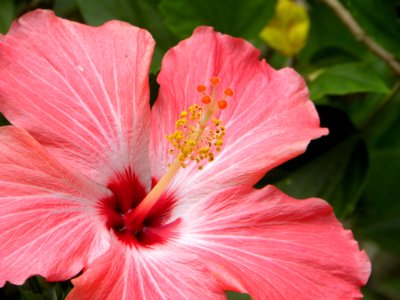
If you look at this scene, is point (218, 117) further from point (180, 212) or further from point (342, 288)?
point (342, 288)

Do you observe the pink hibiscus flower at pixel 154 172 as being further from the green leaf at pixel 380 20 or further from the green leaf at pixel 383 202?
the green leaf at pixel 383 202

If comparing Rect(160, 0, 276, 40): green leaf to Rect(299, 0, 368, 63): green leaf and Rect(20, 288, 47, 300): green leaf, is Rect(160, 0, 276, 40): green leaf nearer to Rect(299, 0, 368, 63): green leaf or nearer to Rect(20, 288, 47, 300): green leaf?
Rect(299, 0, 368, 63): green leaf

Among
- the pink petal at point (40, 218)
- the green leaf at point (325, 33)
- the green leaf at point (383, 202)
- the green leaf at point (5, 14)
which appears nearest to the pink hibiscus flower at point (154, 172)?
the pink petal at point (40, 218)

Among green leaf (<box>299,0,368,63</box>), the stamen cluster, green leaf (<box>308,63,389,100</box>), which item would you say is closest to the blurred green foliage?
green leaf (<box>308,63,389,100</box>)

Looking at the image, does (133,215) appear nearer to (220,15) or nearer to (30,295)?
(30,295)

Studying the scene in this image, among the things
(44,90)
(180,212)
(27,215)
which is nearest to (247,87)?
(180,212)

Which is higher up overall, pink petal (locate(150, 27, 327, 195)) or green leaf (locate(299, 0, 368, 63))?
green leaf (locate(299, 0, 368, 63))
